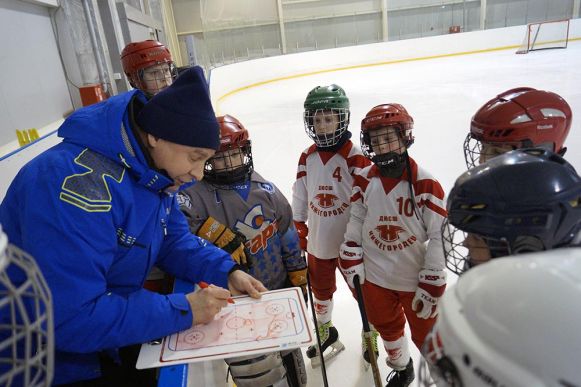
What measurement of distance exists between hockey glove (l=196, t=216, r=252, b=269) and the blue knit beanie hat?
1.76 ft

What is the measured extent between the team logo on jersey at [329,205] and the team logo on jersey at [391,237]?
10.4 inches

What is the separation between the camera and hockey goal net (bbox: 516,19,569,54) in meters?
11.5

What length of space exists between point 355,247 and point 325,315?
0.46 meters

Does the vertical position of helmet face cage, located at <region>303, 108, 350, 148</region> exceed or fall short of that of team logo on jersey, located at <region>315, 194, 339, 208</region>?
it exceeds it

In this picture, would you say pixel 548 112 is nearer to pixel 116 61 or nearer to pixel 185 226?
pixel 185 226

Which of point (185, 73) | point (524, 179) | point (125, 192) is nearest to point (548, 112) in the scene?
point (524, 179)

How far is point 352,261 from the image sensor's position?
1498mm

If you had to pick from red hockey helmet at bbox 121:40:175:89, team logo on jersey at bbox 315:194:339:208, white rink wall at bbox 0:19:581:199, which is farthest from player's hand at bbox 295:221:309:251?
white rink wall at bbox 0:19:581:199

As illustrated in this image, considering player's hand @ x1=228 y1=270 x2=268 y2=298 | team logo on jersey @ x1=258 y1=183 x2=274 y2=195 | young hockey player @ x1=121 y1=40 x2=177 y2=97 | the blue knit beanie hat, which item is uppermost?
young hockey player @ x1=121 y1=40 x2=177 y2=97

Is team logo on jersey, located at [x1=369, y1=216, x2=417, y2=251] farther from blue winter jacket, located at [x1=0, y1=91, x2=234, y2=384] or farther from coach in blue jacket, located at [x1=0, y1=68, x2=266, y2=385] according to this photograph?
blue winter jacket, located at [x1=0, y1=91, x2=234, y2=384]

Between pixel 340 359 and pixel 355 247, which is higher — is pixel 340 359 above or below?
below

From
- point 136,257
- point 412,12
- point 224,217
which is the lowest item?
point 224,217

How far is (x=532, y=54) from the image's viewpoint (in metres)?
10.3

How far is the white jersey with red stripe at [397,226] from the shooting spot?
135cm
